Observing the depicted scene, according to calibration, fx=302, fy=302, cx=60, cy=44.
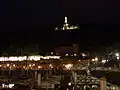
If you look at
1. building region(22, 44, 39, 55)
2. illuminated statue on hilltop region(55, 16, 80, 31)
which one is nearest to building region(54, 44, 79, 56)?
building region(22, 44, 39, 55)

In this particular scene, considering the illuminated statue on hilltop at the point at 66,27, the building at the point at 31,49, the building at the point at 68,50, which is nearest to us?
the building at the point at 31,49

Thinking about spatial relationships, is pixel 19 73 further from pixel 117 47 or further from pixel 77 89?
pixel 117 47

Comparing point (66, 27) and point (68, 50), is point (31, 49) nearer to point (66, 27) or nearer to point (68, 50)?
point (68, 50)

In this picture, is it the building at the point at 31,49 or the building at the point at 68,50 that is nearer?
the building at the point at 31,49

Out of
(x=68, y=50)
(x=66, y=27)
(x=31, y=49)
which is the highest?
(x=66, y=27)

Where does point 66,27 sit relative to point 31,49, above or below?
above

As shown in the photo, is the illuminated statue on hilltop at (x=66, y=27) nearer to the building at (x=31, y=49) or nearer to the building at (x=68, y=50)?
the building at (x=68, y=50)

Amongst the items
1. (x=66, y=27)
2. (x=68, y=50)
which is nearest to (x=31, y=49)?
(x=68, y=50)

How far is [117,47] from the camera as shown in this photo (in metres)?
41.2

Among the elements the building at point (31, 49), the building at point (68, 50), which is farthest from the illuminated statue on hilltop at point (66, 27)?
the building at point (31, 49)

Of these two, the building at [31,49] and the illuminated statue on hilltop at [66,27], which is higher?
the illuminated statue on hilltop at [66,27]

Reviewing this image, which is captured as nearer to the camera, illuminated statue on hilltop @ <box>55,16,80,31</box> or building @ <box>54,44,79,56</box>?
building @ <box>54,44,79,56</box>

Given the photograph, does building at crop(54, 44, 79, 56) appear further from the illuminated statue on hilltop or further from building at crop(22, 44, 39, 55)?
the illuminated statue on hilltop

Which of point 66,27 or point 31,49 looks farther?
point 66,27
